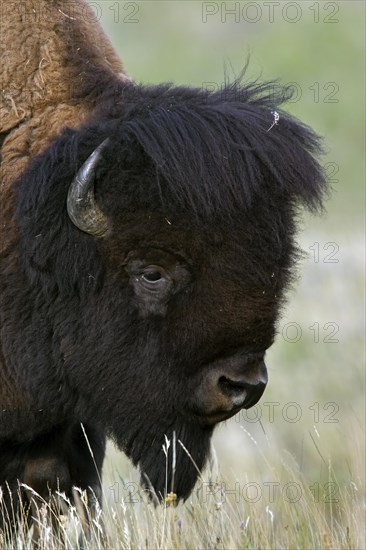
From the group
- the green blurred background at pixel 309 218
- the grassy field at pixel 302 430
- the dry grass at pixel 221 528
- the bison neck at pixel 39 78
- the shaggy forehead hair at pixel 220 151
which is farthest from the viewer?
the green blurred background at pixel 309 218

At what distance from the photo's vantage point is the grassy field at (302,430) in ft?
14.2

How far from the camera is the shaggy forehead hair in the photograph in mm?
4219

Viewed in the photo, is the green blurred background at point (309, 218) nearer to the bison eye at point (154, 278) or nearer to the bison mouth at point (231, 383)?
the bison mouth at point (231, 383)

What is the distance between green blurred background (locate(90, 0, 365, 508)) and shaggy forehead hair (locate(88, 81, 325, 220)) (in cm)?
44

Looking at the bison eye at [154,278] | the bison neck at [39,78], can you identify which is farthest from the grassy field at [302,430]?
the bison neck at [39,78]

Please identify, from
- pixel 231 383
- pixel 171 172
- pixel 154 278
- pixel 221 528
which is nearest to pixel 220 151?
pixel 171 172

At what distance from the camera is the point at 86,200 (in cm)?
427

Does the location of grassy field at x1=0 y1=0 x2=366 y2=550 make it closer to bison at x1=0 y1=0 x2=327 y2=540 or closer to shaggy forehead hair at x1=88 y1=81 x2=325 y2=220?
bison at x1=0 y1=0 x2=327 y2=540

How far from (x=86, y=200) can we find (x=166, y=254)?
1.20 feet

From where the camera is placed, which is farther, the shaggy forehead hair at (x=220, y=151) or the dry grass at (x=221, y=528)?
the shaggy forehead hair at (x=220, y=151)

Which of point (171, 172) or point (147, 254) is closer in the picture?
point (171, 172)

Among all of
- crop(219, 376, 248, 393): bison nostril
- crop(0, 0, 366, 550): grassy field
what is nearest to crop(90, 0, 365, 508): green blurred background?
crop(0, 0, 366, 550): grassy field

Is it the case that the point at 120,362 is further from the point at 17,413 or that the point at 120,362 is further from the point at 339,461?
the point at 339,461

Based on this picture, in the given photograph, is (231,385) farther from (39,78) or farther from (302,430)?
(302,430)
